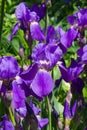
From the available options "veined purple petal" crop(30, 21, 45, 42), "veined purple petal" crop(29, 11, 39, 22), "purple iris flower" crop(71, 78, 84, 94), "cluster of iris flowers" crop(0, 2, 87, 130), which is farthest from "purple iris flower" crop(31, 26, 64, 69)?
"veined purple petal" crop(29, 11, 39, 22)

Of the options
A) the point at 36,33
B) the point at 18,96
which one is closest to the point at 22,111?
the point at 18,96

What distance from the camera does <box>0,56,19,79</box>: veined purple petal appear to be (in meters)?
1.50

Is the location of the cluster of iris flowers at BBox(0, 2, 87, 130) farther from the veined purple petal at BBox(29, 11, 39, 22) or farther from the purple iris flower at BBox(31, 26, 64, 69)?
the veined purple petal at BBox(29, 11, 39, 22)

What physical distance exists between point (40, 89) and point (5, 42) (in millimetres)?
1552

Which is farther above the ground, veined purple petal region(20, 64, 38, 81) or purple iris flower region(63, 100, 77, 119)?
veined purple petal region(20, 64, 38, 81)

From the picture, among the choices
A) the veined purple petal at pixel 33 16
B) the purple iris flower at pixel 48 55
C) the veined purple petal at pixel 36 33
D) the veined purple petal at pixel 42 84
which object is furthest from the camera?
the veined purple petal at pixel 33 16

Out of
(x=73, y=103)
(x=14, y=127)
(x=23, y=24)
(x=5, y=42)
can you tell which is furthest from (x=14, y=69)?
(x=5, y=42)

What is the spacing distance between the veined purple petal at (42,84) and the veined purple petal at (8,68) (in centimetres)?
8

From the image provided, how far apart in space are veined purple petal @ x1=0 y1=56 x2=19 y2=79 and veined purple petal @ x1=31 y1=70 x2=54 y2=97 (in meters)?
0.08

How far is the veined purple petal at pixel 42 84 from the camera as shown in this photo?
146 centimetres

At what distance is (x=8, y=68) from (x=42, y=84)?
0.41 feet

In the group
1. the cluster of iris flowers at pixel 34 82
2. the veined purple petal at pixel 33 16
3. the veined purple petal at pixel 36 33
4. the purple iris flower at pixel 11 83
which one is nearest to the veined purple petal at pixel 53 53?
the cluster of iris flowers at pixel 34 82

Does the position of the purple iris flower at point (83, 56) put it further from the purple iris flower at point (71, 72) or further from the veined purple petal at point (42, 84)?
the veined purple petal at point (42, 84)

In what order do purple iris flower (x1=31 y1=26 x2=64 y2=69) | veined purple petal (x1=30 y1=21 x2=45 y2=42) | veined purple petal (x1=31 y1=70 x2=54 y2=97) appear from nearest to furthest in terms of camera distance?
1. veined purple petal (x1=31 y1=70 x2=54 y2=97)
2. purple iris flower (x1=31 y1=26 x2=64 y2=69)
3. veined purple petal (x1=30 y1=21 x2=45 y2=42)
